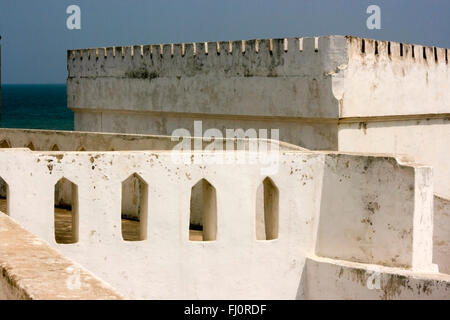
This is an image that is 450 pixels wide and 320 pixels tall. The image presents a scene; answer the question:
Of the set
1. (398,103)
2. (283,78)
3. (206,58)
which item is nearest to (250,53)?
(283,78)

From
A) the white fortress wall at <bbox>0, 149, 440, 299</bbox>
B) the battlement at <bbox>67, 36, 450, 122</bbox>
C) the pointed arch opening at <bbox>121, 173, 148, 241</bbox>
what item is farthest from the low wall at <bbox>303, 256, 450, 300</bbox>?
the battlement at <bbox>67, 36, 450, 122</bbox>

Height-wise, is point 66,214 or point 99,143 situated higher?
point 99,143

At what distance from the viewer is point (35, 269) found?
5.46 m

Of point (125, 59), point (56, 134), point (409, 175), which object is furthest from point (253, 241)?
point (125, 59)

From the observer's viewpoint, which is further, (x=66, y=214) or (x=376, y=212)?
(x=66, y=214)

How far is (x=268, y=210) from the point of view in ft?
40.1

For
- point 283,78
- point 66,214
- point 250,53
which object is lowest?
point 66,214

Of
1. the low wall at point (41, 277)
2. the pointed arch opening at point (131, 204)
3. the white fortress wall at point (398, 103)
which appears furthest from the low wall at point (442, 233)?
the low wall at point (41, 277)

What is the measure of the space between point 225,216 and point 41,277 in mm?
6090

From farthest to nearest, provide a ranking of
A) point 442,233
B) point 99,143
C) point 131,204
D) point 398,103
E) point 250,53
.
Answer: point 398,103, point 250,53, point 442,233, point 99,143, point 131,204

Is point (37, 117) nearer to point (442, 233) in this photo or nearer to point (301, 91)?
point (301, 91)

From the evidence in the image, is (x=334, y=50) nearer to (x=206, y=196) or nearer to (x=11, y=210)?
(x=206, y=196)

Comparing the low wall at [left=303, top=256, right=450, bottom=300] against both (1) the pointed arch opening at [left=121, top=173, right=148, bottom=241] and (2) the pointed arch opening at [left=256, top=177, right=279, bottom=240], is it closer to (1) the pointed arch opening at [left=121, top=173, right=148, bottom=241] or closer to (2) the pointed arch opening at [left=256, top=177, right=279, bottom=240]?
(2) the pointed arch opening at [left=256, top=177, right=279, bottom=240]

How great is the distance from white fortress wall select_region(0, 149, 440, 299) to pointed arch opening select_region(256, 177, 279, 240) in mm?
115
